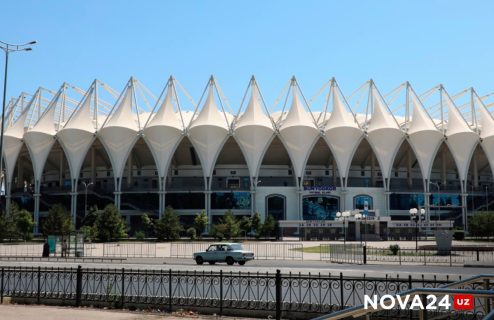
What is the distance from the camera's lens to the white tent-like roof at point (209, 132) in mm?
79375

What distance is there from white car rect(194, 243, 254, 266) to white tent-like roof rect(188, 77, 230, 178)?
150ft

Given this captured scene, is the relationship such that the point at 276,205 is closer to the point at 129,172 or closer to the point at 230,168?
the point at 230,168

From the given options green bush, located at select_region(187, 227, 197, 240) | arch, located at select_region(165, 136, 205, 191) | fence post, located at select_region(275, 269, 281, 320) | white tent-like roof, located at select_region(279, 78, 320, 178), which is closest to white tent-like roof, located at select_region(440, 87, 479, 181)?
white tent-like roof, located at select_region(279, 78, 320, 178)

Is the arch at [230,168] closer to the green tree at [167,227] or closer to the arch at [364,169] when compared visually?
the arch at [364,169]

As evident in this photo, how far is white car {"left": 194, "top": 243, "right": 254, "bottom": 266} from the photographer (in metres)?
34.0

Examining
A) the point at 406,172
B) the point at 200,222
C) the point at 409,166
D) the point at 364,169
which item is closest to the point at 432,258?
the point at 200,222

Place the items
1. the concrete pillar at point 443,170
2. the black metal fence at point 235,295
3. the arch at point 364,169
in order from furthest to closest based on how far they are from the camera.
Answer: the concrete pillar at point 443,170 → the arch at point 364,169 → the black metal fence at point 235,295

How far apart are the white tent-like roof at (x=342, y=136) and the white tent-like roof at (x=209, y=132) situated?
52.9 ft

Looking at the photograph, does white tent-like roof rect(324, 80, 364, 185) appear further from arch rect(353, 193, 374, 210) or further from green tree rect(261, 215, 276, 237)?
green tree rect(261, 215, 276, 237)

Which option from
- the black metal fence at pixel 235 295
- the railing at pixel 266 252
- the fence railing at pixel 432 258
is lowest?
the railing at pixel 266 252

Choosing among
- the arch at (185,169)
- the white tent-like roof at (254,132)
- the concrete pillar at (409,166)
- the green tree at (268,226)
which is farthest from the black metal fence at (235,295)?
the concrete pillar at (409,166)

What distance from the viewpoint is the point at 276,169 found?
299 ft

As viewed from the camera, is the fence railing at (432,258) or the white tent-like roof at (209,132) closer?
the fence railing at (432,258)

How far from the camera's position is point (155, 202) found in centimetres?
8462
